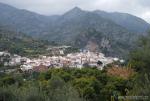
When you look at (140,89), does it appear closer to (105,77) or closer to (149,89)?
(149,89)

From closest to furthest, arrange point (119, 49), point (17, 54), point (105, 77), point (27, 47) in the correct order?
point (105, 77) → point (17, 54) → point (27, 47) → point (119, 49)

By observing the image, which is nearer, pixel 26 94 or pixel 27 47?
pixel 26 94

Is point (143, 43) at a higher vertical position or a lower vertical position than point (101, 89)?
higher

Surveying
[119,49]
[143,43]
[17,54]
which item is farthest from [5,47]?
[143,43]

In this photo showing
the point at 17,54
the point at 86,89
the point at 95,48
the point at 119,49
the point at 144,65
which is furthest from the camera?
the point at 95,48

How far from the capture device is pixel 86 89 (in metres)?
30.3

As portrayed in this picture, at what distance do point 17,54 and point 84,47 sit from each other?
68131 mm

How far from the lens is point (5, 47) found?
4493 inches

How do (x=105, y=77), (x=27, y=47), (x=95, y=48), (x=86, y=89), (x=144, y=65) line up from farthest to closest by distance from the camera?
1. (x=95, y=48)
2. (x=27, y=47)
3. (x=105, y=77)
4. (x=86, y=89)
5. (x=144, y=65)

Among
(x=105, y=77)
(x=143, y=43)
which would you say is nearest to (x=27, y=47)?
(x=105, y=77)

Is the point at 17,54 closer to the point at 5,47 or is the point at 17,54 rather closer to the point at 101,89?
the point at 5,47

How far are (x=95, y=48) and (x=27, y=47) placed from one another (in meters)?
53.0

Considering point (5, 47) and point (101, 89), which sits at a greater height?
point (5, 47)

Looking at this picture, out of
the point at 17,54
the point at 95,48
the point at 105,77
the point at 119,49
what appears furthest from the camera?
the point at 95,48
